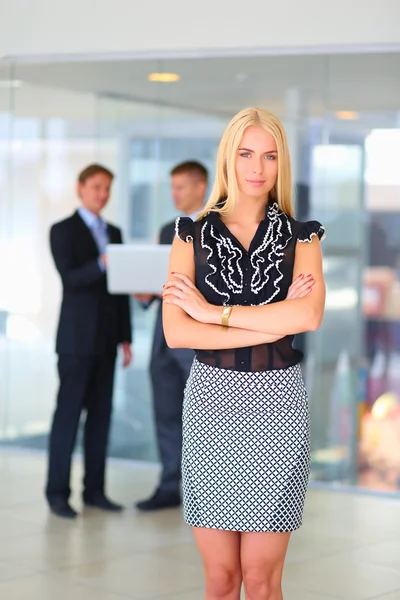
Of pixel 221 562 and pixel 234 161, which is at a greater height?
pixel 234 161

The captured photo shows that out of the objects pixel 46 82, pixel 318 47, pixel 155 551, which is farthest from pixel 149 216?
pixel 155 551

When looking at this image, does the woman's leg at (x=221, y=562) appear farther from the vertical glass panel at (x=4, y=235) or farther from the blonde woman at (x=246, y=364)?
the vertical glass panel at (x=4, y=235)

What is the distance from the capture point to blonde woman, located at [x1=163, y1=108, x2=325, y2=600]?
2971 mm

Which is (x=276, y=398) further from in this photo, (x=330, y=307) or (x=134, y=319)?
(x=134, y=319)

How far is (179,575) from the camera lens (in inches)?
184

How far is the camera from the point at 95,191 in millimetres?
6066

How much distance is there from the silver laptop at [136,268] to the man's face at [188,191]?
1.35ft

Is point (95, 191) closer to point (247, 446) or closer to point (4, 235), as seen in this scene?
point (4, 235)

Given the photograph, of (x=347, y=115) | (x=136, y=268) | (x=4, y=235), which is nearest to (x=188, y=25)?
(x=347, y=115)

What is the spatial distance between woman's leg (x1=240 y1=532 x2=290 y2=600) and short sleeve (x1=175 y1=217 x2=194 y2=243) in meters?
0.83

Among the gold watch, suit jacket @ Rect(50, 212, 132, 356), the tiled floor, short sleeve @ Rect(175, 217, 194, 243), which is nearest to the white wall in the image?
suit jacket @ Rect(50, 212, 132, 356)

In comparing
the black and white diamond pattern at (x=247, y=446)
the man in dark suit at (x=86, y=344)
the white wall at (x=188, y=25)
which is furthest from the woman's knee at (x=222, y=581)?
the white wall at (x=188, y=25)

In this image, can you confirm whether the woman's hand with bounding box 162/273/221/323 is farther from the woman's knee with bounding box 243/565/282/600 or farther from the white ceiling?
the white ceiling

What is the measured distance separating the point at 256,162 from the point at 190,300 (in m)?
0.42
